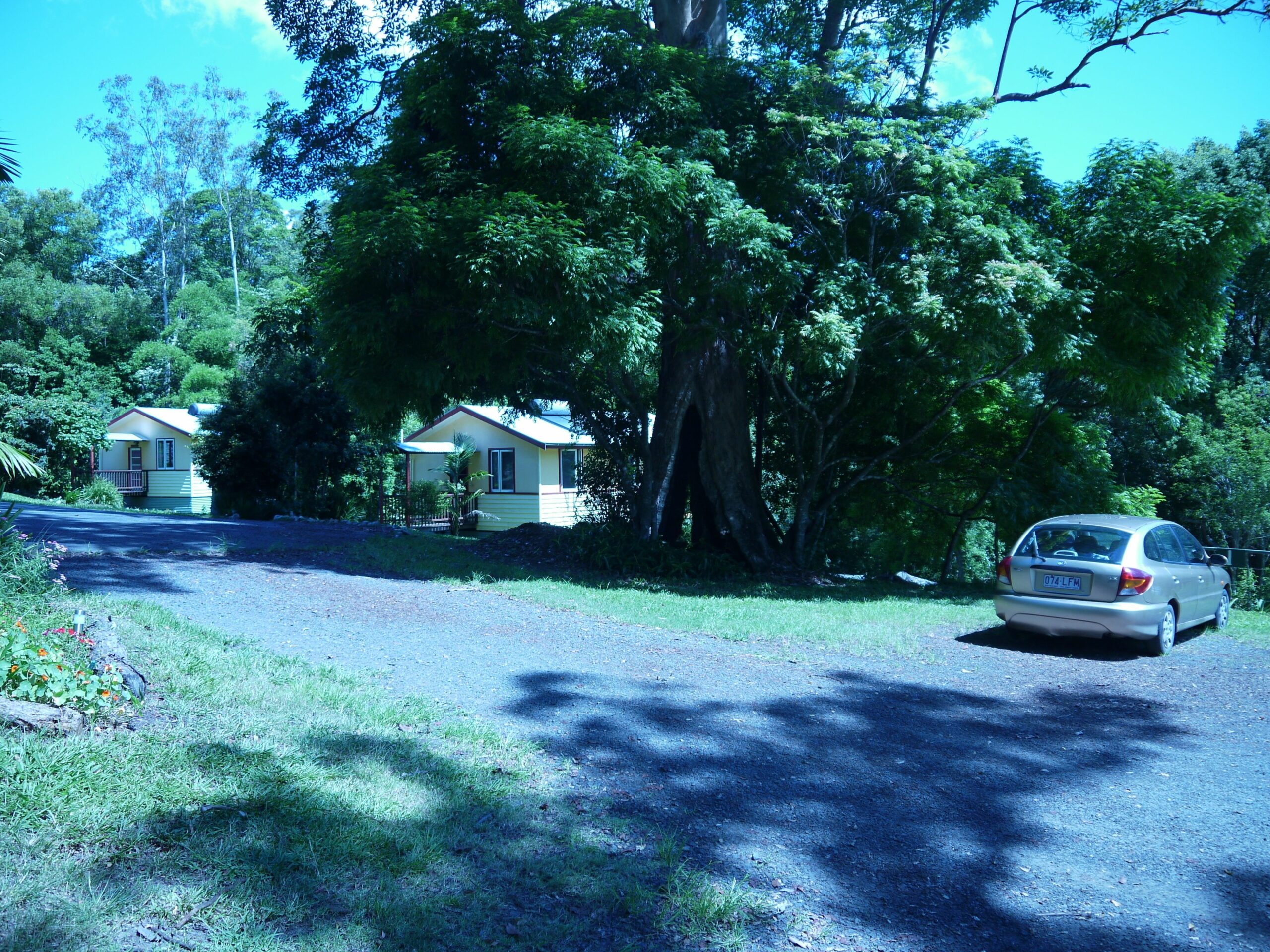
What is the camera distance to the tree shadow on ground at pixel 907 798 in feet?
12.3

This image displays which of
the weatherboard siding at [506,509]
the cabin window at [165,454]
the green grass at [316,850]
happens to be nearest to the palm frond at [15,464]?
the green grass at [316,850]

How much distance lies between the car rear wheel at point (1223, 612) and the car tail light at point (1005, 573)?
3076 millimetres

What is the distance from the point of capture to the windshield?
29.2 feet

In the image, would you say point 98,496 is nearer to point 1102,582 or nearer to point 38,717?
point 38,717

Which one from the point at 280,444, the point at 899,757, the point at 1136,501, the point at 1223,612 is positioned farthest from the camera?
the point at 280,444

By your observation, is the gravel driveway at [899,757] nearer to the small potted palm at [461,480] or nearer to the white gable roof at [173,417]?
the small potted palm at [461,480]

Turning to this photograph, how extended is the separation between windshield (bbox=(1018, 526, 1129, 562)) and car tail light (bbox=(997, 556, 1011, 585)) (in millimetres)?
167

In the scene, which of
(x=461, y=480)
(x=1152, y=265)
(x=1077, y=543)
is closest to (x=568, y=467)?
(x=461, y=480)

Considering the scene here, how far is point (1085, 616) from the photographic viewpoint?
873 cm

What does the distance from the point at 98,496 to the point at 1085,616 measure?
34389mm

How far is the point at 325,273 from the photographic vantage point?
12648mm

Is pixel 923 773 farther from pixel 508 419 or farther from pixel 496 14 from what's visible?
pixel 508 419

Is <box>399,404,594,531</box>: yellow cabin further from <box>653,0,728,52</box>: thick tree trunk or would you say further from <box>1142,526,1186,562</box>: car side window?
<box>1142,526,1186,562</box>: car side window

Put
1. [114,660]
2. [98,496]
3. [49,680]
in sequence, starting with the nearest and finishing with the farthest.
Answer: [49,680]
[114,660]
[98,496]
